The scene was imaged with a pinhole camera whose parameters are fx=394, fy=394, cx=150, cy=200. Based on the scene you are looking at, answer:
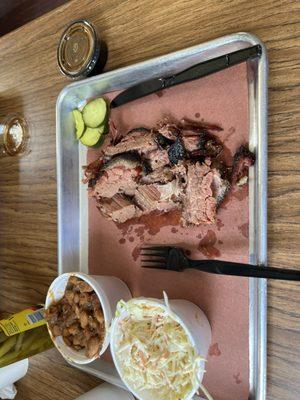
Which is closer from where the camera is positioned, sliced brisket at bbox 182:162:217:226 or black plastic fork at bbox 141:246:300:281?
black plastic fork at bbox 141:246:300:281

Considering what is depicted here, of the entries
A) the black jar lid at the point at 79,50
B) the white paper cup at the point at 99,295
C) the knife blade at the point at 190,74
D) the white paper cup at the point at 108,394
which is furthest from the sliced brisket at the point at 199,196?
the white paper cup at the point at 108,394

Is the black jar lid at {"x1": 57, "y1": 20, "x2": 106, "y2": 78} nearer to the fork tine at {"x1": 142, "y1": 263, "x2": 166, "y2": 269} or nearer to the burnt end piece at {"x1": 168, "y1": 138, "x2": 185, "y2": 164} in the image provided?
the burnt end piece at {"x1": 168, "y1": 138, "x2": 185, "y2": 164}

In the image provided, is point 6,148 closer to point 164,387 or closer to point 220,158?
point 220,158

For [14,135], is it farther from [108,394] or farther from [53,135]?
[108,394]

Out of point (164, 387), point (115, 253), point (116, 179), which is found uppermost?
point (116, 179)

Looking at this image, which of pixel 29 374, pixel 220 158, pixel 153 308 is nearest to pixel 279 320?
pixel 153 308

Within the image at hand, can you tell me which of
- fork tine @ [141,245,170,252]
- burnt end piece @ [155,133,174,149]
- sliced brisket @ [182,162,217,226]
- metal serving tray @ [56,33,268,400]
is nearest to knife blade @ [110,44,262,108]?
metal serving tray @ [56,33,268,400]
